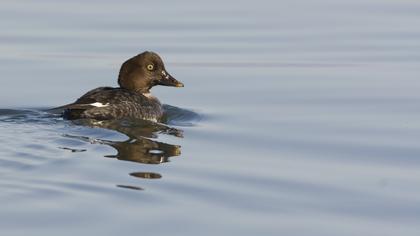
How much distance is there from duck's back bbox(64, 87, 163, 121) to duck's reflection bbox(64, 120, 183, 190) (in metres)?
0.13

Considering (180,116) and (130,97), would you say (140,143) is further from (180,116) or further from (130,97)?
(180,116)

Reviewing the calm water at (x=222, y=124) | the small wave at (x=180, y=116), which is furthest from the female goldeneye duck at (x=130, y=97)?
the calm water at (x=222, y=124)

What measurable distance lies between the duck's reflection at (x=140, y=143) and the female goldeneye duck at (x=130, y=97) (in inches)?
5.7

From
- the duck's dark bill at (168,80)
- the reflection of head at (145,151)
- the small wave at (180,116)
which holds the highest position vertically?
the duck's dark bill at (168,80)

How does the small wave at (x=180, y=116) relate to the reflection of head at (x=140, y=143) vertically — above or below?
above

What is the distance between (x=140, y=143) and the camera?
12891mm

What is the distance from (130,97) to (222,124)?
128 cm

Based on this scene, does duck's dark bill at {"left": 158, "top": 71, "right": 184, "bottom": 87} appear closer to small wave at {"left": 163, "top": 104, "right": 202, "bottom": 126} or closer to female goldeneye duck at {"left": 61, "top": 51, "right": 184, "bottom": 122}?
female goldeneye duck at {"left": 61, "top": 51, "right": 184, "bottom": 122}

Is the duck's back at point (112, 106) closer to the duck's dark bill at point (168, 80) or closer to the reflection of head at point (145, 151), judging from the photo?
the duck's dark bill at point (168, 80)

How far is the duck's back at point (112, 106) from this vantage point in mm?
14023

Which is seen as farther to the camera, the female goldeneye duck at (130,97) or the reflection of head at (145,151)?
the female goldeneye duck at (130,97)

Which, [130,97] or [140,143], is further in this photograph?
[130,97]

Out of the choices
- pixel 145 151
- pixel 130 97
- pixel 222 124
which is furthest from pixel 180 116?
pixel 145 151

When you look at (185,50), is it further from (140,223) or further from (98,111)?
(140,223)
